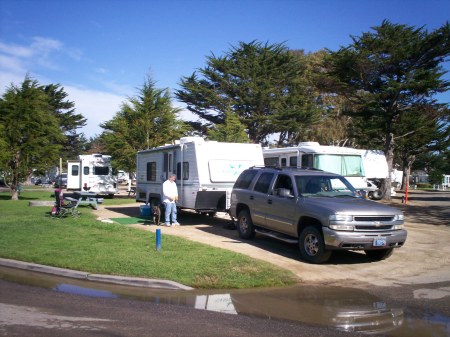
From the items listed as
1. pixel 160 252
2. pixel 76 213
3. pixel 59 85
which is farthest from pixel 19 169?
pixel 59 85

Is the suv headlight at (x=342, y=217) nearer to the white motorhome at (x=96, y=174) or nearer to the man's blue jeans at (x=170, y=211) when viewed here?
the man's blue jeans at (x=170, y=211)

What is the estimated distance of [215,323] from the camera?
228 inches

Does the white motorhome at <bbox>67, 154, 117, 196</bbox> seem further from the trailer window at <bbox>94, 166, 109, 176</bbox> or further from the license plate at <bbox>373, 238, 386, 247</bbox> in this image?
the license plate at <bbox>373, 238, 386, 247</bbox>

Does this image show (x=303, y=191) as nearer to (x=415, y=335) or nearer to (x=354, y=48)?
(x=415, y=335)

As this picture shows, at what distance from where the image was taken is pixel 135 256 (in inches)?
370

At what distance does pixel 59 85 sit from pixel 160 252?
180ft

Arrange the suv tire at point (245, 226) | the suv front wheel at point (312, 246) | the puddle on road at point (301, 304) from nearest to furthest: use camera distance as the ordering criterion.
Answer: the puddle on road at point (301, 304) < the suv front wheel at point (312, 246) < the suv tire at point (245, 226)

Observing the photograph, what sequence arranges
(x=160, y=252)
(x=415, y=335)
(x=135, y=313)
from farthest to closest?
(x=160, y=252)
(x=135, y=313)
(x=415, y=335)

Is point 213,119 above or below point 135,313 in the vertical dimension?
above

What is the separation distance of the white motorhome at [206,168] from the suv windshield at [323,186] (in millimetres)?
4078

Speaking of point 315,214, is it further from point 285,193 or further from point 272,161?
point 272,161

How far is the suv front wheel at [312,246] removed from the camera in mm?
9258

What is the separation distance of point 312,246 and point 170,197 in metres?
6.07

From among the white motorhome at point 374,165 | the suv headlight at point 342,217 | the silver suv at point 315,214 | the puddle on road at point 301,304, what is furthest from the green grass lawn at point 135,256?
the white motorhome at point 374,165
